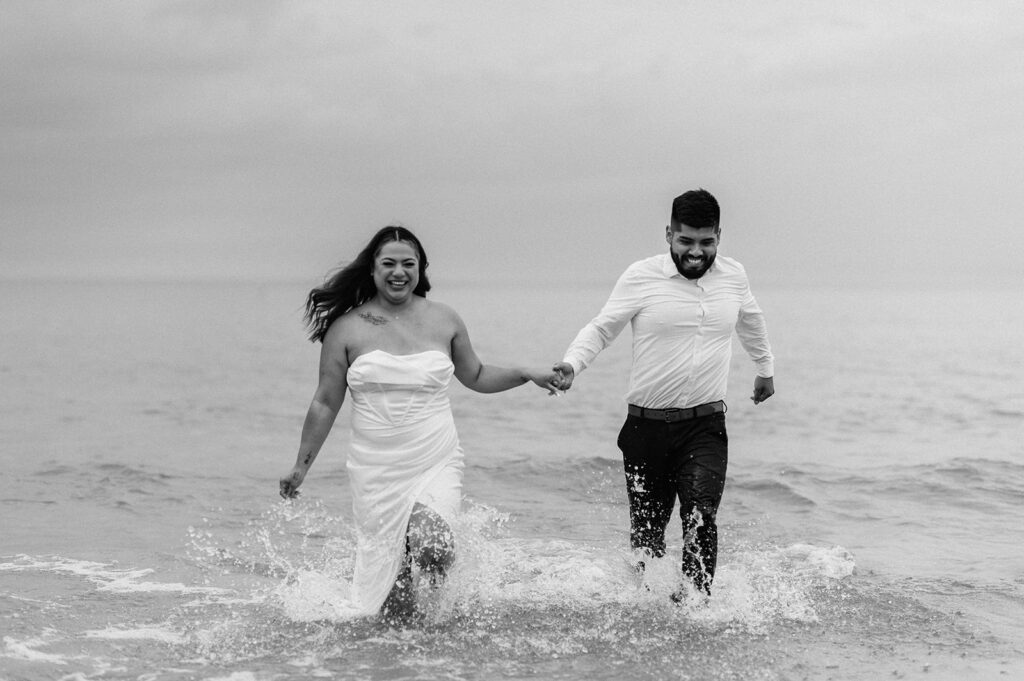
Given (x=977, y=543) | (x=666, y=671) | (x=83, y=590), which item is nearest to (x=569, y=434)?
(x=977, y=543)

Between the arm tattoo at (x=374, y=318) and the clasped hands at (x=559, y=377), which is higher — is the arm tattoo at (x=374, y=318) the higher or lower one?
the higher one

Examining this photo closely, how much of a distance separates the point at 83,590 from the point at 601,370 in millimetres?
25305

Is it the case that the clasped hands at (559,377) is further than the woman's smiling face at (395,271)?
Yes

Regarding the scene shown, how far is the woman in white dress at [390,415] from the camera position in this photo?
6594 millimetres

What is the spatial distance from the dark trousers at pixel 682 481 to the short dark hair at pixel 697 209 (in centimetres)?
113

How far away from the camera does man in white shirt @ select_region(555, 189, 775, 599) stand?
22.3 feet

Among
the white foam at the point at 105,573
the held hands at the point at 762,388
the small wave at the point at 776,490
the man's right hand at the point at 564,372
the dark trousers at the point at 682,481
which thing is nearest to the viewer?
the dark trousers at the point at 682,481

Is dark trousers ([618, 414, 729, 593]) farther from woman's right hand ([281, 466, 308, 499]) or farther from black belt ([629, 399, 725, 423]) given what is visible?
woman's right hand ([281, 466, 308, 499])

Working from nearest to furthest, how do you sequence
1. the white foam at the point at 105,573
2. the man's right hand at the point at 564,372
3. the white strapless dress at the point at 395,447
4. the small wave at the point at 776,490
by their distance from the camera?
the white strapless dress at the point at 395,447, the man's right hand at the point at 564,372, the white foam at the point at 105,573, the small wave at the point at 776,490

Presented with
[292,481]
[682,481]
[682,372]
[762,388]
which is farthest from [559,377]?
[292,481]

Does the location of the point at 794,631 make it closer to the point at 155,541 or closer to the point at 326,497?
the point at 155,541

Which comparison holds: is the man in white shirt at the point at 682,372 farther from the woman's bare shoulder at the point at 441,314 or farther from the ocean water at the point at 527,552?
the woman's bare shoulder at the point at 441,314

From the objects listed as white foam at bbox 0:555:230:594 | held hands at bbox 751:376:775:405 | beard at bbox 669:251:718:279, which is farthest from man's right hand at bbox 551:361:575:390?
white foam at bbox 0:555:230:594

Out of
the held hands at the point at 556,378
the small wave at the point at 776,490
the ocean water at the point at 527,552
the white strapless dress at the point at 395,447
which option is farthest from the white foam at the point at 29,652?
the small wave at the point at 776,490
